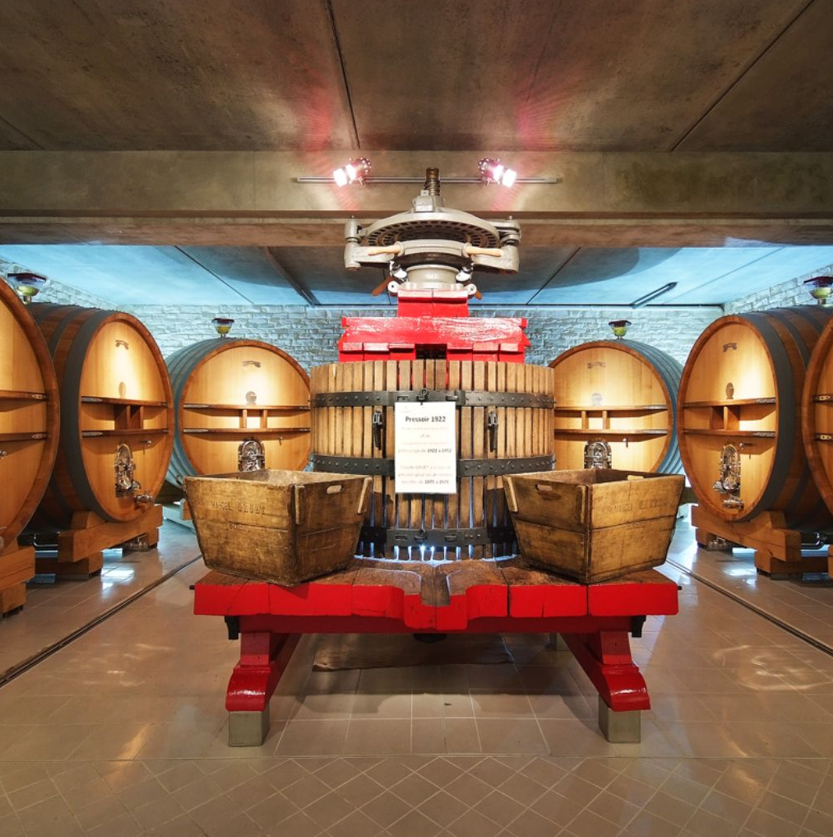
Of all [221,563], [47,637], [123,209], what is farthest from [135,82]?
[47,637]

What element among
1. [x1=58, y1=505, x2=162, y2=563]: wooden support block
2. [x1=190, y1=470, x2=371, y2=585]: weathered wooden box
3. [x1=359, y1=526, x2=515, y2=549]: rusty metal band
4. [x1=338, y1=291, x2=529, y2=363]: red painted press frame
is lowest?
[x1=58, y1=505, x2=162, y2=563]: wooden support block

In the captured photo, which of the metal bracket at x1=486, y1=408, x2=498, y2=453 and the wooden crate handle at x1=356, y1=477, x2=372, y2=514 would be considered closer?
the wooden crate handle at x1=356, y1=477, x2=372, y2=514

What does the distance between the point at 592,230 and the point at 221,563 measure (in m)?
4.35

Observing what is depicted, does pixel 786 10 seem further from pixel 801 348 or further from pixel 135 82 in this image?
pixel 135 82

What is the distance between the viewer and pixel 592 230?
4898 millimetres

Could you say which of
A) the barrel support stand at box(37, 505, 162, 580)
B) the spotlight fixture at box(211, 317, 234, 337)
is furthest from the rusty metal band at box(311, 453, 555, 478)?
the spotlight fixture at box(211, 317, 234, 337)

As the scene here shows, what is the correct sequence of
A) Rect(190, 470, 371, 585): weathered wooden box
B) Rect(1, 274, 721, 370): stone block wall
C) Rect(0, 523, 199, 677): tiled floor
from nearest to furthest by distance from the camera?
1. Rect(190, 470, 371, 585): weathered wooden box
2. Rect(0, 523, 199, 677): tiled floor
3. Rect(1, 274, 721, 370): stone block wall

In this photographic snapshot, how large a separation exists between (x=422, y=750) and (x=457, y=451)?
137 centimetres

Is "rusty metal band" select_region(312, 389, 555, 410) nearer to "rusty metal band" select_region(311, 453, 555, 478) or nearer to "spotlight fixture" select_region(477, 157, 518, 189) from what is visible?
"rusty metal band" select_region(311, 453, 555, 478)

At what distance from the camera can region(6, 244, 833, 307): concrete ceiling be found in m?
6.27

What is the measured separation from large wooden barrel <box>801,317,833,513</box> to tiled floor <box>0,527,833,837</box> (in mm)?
1339

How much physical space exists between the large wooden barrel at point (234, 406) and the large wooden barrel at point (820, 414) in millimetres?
4936

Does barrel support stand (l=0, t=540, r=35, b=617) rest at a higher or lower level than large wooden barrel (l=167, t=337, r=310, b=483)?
lower

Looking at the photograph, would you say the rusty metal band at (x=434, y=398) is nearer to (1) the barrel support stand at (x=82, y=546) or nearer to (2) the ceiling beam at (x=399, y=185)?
(2) the ceiling beam at (x=399, y=185)
